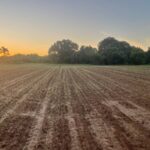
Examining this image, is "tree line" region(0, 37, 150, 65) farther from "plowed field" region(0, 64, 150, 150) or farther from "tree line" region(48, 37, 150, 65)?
"plowed field" region(0, 64, 150, 150)

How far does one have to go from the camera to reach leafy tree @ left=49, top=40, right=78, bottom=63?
353ft

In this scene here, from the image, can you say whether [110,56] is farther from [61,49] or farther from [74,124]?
[74,124]

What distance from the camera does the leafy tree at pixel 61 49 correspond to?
108 metres

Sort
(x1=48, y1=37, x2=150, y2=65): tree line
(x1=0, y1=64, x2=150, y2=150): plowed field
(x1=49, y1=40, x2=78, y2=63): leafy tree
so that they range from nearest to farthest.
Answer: (x1=0, y1=64, x2=150, y2=150): plowed field < (x1=48, y1=37, x2=150, y2=65): tree line < (x1=49, y1=40, x2=78, y2=63): leafy tree

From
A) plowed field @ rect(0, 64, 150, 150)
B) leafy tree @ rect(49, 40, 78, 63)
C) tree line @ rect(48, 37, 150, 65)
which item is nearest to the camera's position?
plowed field @ rect(0, 64, 150, 150)

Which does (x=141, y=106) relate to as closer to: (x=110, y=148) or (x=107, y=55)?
(x=110, y=148)

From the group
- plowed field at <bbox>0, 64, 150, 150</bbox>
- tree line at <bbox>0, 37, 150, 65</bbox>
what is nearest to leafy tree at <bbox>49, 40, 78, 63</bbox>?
tree line at <bbox>0, 37, 150, 65</bbox>

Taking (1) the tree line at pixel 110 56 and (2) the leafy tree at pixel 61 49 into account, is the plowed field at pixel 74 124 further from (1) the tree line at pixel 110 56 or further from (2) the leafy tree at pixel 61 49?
(2) the leafy tree at pixel 61 49

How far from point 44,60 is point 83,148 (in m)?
109

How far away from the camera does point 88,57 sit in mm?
101312

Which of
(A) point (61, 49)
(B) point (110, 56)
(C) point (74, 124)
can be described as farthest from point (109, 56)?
(C) point (74, 124)

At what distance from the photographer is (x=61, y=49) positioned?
134 m

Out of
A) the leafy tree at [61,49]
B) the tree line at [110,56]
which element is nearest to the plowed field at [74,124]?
the tree line at [110,56]

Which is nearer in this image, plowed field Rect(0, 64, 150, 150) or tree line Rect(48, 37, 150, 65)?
plowed field Rect(0, 64, 150, 150)
